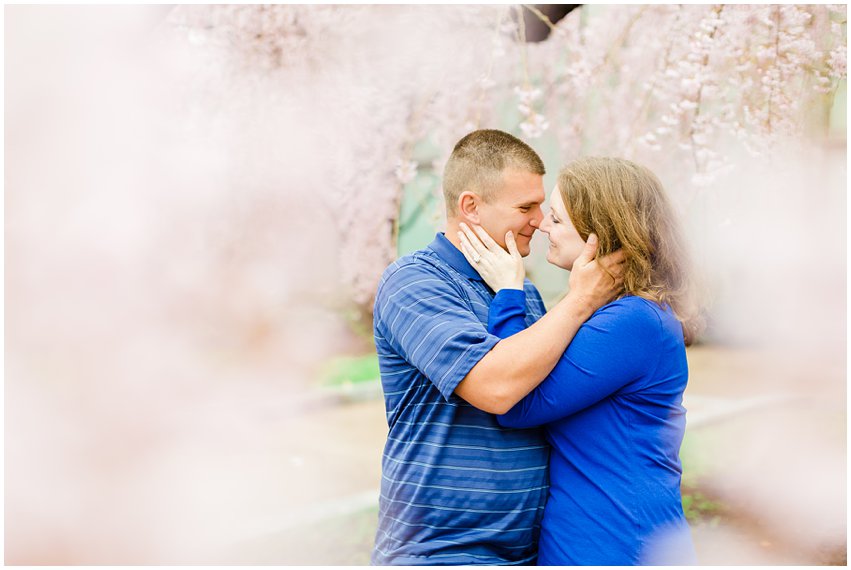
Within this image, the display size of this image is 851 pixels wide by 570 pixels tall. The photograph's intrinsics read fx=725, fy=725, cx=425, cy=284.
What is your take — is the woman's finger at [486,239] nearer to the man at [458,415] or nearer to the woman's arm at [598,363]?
the man at [458,415]

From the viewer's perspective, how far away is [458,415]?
1.37 metres

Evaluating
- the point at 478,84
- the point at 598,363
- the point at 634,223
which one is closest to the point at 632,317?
the point at 598,363

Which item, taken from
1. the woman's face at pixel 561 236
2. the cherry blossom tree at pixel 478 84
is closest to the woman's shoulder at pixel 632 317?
the woman's face at pixel 561 236

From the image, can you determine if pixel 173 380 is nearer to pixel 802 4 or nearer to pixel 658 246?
pixel 658 246

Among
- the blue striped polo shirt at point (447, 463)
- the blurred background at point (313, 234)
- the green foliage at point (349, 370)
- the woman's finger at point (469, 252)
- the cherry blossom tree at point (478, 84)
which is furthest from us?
the green foliage at point (349, 370)

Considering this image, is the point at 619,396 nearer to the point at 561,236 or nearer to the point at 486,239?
the point at 561,236

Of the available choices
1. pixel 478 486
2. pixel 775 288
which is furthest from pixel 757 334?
pixel 478 486

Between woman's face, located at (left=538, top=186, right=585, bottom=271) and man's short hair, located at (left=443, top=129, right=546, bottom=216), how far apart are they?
182 millimetres

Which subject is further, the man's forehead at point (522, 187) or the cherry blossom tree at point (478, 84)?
the cherry blossom tree at point (478, 84)

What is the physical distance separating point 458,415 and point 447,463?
0.09 metres

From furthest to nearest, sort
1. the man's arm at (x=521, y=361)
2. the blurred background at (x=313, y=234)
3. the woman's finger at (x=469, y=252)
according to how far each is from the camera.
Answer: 1. the blurred background at (x=313, y=234)
2. the woman's finger at (x=469, y=252)
3. the man's arm at (x=521, y=361)

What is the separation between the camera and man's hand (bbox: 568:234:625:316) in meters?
1.34

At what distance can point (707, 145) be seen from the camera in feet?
9.66

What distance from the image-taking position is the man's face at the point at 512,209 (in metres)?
1.61
